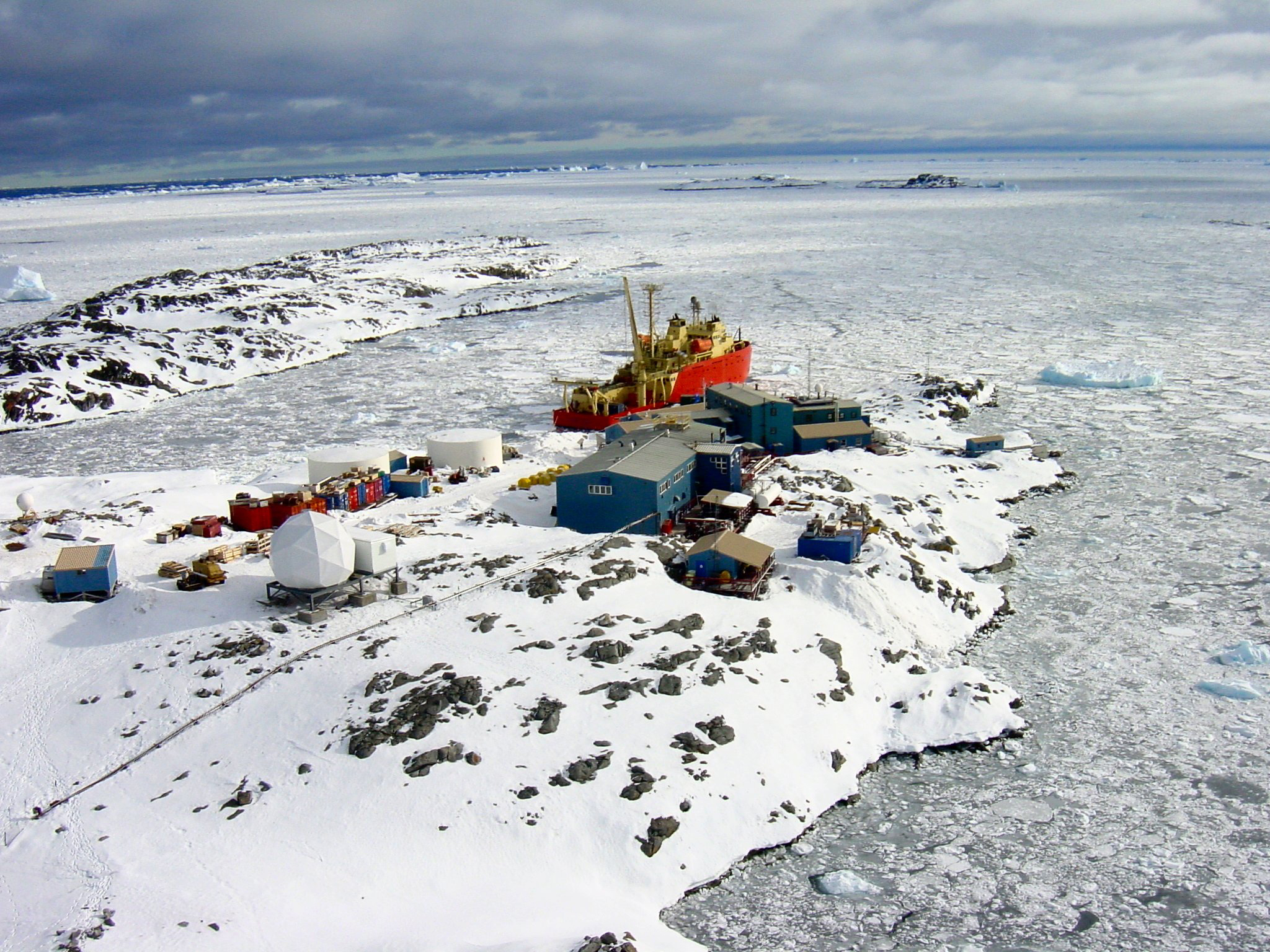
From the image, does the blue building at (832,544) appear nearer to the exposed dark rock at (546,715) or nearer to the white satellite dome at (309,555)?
the exposed dark rock at (546,715)

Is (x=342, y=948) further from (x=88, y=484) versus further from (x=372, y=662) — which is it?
(x=88, y=484)

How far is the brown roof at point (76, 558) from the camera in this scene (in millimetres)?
17875

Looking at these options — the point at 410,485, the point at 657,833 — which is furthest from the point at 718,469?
the point at 657,833

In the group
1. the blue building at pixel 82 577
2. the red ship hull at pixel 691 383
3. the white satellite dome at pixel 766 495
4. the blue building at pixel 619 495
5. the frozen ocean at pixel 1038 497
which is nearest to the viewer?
the frozen ocean at pixel 1038 497

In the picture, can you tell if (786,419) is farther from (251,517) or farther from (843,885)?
(843,885)

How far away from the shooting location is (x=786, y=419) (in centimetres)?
2827

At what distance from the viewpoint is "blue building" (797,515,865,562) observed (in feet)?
64.5

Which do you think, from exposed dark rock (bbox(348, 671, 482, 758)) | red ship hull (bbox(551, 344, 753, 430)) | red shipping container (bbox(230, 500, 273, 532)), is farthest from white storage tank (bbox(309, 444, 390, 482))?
exposed dark rock (bbox(348, 671, 482, 758))

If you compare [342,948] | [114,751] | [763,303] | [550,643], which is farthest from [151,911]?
[763,303]

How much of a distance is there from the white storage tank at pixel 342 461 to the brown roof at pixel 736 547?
968 centimetres

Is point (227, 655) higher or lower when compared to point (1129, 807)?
higher

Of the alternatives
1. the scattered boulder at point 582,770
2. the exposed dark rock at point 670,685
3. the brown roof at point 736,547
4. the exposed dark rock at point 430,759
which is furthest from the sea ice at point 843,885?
the brown roof at point 736,547

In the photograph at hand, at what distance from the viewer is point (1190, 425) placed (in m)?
29.9

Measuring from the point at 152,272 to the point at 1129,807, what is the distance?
3122 inches
